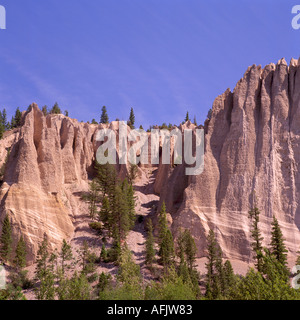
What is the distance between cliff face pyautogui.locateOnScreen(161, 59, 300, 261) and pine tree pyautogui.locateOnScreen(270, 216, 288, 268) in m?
2.27

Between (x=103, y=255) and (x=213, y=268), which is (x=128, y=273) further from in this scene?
(x=213, y=268)

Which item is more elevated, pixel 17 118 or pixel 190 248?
pixel 17 118

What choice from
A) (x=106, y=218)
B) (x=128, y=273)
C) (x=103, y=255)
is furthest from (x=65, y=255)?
(x=128, y=273)

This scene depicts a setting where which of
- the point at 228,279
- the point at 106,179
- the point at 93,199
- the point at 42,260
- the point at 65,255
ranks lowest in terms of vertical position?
the point at 228,279

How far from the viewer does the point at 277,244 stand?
1511 inches

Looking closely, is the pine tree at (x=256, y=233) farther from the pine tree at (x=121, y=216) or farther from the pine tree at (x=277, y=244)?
the pine tree at (x=121, y=216)

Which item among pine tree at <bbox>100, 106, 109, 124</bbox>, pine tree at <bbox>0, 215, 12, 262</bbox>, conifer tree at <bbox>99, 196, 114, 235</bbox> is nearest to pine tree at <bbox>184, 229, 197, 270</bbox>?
conifer tree at <bbox>99, 196, 114, 235</bbox>

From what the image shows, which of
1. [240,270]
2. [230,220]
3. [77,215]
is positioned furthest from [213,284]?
[77,215]

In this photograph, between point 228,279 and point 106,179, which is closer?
point 228,279

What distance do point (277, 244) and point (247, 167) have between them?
11.9 meters

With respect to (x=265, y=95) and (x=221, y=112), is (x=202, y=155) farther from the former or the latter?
(x=265, y=95)

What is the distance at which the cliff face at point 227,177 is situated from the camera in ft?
140

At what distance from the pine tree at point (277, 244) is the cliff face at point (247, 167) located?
7.45ft

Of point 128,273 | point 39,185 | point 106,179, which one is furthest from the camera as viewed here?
point 106,179
